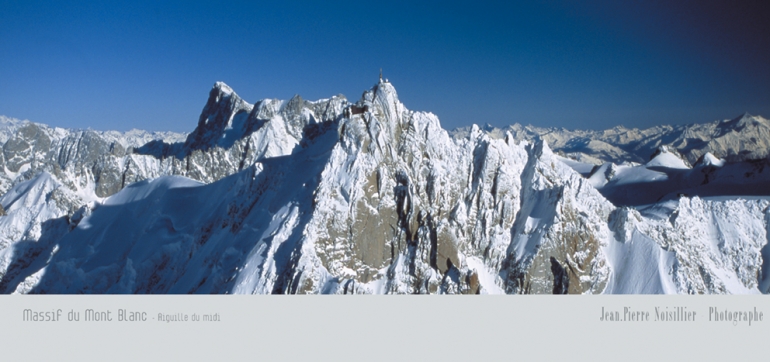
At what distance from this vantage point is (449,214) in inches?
Answer: 2079

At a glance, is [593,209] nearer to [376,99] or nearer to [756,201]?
[756,201]

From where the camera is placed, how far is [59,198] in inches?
3529

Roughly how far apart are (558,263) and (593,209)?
8.77 metres

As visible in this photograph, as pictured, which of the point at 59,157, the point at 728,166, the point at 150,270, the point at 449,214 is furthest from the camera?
the point at 59,157

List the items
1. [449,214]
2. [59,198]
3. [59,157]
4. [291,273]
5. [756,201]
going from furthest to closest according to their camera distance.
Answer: [59,157], [59,198], [756,201], [449,214], [291,273]

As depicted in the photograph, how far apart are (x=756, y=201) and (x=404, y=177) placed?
1582 inches

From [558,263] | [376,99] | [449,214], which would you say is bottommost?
[558,263]

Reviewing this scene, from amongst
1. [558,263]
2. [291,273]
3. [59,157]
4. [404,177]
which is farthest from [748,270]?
[59,157]

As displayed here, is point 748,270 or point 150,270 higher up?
point 748,270

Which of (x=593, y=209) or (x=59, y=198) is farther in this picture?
(x=59, y=198)

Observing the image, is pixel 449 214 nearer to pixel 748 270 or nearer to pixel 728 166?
pixel 748 270

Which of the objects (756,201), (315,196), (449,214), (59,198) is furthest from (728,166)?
(59,198)

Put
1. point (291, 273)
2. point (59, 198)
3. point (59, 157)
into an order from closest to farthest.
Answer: point (291, 273)
point (59, 198)
point (59, 157)

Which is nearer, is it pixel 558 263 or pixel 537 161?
pixel 558 263
